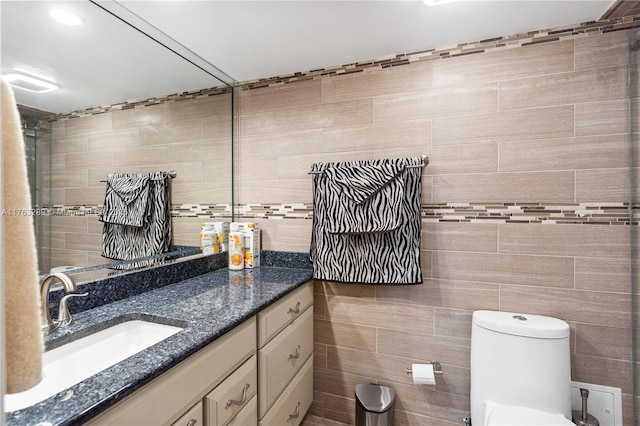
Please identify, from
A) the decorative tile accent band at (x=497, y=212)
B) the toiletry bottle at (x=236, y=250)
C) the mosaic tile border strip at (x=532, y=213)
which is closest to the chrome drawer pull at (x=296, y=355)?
the toiletry bottle at (x=236, y=250)

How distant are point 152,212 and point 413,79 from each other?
155 centimetres

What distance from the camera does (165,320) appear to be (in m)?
1.13

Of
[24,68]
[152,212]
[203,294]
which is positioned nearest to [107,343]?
[203,294]

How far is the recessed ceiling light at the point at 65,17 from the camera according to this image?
1.13 meters

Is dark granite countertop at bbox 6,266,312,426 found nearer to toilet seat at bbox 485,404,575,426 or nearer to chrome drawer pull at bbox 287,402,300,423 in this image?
chrome drawer pull at bbox 287,402,300,423

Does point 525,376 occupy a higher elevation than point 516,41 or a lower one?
lower

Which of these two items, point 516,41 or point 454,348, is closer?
point 516,41

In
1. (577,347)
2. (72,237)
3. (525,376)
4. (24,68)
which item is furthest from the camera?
(577,347)

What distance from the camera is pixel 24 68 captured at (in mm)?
1038

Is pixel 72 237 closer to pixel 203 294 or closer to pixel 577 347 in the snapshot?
pixel 203 294

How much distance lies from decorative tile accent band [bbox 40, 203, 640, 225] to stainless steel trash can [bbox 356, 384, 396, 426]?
3.22 ft

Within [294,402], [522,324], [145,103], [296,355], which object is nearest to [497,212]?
[522,324]

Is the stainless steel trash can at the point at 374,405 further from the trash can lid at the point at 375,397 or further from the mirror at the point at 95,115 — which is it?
the mirror at the point at 95,115

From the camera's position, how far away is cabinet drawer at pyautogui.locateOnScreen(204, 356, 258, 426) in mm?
989
